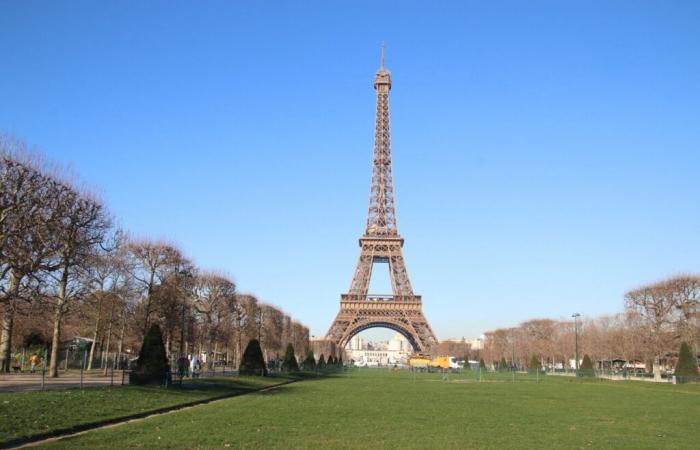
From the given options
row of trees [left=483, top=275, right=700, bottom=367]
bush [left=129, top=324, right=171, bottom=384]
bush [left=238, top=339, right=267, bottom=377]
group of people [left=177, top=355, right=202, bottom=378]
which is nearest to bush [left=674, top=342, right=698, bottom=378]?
row of trees [left=483, top=275, right=700, bottom=367]

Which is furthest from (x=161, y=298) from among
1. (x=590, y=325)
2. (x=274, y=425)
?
(x=590, y=325)

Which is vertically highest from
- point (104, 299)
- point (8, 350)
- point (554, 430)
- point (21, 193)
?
point (21, 193)

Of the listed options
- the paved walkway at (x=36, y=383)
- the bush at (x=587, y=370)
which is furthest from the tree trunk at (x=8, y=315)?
the bush at (x=587, y=370)

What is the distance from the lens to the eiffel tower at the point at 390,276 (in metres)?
93.9

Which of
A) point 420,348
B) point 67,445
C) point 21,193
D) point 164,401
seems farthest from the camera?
point 420,348

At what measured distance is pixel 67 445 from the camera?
538 inches

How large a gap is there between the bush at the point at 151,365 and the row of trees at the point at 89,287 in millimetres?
6325

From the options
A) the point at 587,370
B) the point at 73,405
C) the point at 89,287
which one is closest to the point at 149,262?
the point at 89,287

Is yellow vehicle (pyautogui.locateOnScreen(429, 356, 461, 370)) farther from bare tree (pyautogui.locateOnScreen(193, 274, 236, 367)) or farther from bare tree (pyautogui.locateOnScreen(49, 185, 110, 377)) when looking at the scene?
bare tree (pyautogui.locateOnScreen(49, 185, 110, 377))

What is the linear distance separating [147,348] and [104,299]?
1741 centimetres

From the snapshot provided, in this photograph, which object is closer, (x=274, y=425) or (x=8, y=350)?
(x=274, y=425)

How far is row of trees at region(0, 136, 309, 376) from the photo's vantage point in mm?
30453

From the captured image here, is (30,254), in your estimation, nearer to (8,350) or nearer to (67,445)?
(8,350)

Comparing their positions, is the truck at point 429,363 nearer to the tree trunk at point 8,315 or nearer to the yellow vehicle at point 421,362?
the yellow vehicle at point 421,362
